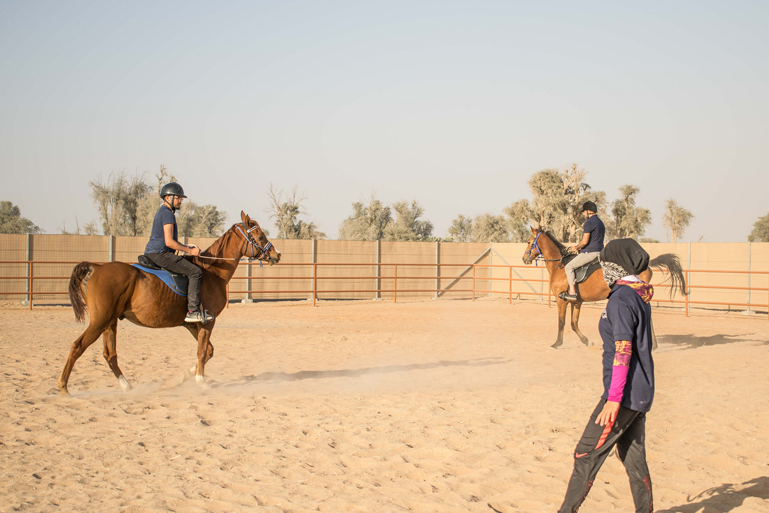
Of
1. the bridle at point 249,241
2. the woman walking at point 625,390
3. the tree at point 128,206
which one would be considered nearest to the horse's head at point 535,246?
the bridle at point 249,241

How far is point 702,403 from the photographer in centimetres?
598

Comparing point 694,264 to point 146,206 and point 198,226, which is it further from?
point 198,226

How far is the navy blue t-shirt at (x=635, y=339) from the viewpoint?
115 inches

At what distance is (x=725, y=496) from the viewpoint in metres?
3.70

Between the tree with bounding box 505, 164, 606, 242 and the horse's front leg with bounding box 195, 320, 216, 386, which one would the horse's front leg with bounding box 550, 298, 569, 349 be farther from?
the tree with bounding box 505, 164, 606, 242

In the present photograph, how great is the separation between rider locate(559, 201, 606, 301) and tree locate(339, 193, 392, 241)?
37.3 m

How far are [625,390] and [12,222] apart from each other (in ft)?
185

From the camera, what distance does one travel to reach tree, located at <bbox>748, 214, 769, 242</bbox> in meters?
56.4

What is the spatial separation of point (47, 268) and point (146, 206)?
17.9m

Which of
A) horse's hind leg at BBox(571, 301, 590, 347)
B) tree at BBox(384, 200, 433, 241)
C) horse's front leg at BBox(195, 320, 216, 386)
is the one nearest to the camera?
horse's front leg at BBox(195, 320, 216, 386)

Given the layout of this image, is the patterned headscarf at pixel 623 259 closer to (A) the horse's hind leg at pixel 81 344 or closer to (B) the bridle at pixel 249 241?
(B) the bridle at pixel 249 241

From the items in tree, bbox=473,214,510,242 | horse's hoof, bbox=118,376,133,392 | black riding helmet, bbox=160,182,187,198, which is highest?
tree, bbox=473,214,510,242

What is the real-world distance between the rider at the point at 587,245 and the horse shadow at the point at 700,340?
8.19ft

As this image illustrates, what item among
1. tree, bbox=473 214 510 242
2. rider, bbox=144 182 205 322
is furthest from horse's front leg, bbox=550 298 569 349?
tree, bbox=473 214 510 242
